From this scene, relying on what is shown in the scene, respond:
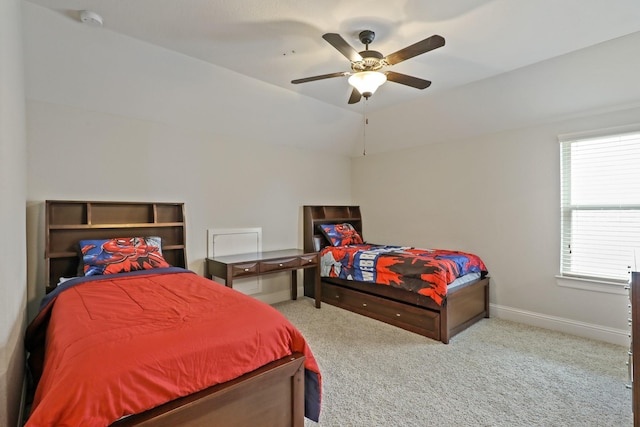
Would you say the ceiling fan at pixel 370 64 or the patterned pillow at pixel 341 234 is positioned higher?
the ceiling fan at pixel 370 64

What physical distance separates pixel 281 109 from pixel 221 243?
1776 millimetres

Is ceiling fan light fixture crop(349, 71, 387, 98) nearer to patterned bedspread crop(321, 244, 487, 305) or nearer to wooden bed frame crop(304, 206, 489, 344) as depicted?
patterned bedspread crop(321, 244, 487, 305)

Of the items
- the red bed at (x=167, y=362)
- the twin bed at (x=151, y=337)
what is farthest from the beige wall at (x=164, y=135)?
the red bed at (x=167, y=362)

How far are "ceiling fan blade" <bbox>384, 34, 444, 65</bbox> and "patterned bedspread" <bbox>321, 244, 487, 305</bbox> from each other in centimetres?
191

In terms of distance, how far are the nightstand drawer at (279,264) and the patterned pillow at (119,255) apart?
1008mm

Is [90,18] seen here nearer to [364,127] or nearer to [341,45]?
[341,45]

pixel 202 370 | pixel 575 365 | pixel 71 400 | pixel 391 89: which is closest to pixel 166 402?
pixel 202 370

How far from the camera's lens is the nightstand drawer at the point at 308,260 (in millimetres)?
3860

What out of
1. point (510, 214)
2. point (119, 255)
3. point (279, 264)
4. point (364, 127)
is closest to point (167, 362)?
point (119, 255)

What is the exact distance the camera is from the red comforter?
1107 millimetres

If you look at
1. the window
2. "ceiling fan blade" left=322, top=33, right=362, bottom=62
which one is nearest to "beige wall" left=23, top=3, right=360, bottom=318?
"ceiling fan blade" left=322, top=33, right=362, bottom=62

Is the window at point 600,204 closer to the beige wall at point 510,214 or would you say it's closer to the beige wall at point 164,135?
the beige wall at point 510,214

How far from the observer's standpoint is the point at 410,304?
Answer: 3.27m

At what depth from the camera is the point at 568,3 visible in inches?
81.8
